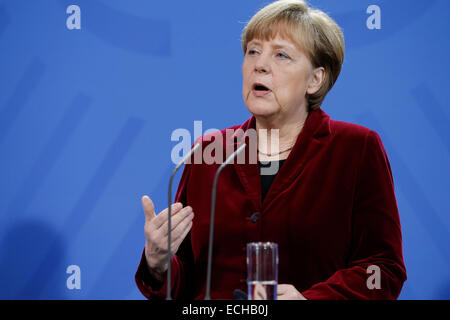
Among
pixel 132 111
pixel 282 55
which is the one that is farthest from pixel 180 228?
pixel 132 111

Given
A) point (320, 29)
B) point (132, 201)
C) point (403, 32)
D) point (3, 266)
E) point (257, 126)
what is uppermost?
point (403, 32)

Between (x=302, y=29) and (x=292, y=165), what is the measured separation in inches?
15.5

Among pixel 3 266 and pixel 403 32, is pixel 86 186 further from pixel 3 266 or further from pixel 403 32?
pixel 403 32

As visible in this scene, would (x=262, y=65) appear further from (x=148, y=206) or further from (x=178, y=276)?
(x=178, y=276)

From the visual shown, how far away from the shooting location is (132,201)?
8.00 ft

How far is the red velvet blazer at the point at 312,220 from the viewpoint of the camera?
4.86ft

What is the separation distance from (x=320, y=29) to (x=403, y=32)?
0.86 meters

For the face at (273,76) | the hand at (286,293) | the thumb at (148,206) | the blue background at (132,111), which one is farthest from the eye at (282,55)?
the blue background at (132,111)

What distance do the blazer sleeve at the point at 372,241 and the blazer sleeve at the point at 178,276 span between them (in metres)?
0.39

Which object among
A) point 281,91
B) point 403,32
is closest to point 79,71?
point 281,91

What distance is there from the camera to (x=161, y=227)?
1.37 metres

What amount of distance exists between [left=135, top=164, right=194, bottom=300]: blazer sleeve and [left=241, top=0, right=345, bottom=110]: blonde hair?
49cm

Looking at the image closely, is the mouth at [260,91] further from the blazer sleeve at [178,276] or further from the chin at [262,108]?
the blazer sleeve at [178,276]
